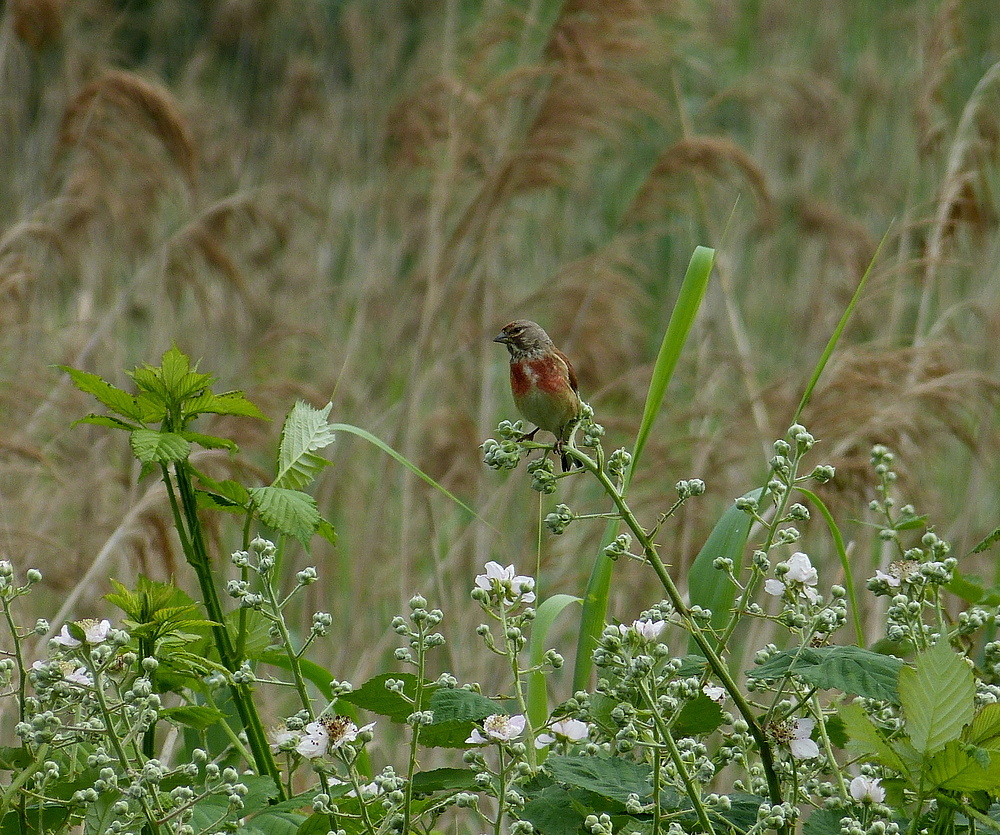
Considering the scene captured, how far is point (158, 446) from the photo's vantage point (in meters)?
1.53

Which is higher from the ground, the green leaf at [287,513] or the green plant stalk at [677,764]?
the green leaf at [287,513]

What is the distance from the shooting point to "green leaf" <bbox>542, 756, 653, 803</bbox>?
131cm

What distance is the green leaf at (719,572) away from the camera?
1.78 meters

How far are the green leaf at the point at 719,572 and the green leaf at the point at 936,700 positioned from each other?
0.51 meters

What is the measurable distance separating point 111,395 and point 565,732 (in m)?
0.78

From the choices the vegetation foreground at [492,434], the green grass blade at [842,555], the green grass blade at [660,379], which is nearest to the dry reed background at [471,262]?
the vegetation foreground at [492,434]

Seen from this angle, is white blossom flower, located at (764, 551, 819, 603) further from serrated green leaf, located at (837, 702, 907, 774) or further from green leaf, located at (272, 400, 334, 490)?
green leaf, located at (272, 400, 334, 490)

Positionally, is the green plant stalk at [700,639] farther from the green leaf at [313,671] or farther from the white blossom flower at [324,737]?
the green leaf at [313,671]

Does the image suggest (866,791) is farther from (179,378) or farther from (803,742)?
(179,378)

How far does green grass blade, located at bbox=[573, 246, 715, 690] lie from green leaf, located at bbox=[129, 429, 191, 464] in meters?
0.62

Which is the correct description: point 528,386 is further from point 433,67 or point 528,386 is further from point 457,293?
point 433,67

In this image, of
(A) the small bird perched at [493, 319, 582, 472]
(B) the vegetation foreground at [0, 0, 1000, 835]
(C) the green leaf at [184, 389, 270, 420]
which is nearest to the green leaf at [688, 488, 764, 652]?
(B) the vegetation foreground at [0, 0, 1000, 835]

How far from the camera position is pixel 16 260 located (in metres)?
3.86

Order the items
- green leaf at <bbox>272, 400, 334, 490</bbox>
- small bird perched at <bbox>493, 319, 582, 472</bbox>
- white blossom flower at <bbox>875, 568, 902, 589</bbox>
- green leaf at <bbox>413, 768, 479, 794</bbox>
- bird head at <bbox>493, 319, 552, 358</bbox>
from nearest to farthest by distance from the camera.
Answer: green leaf at <bbox>413, 768, 479, 794</bbox>, white blossom flower at <bbox>875, 568, 902, 589</bbox>, green leaf at <bbox>272, 400, 334, 490</bbox>, small bird perched at <bbox>493, 319, 582, 472</bbox>, bird head at <bbox>493, 319, 552, 358</bbox>
